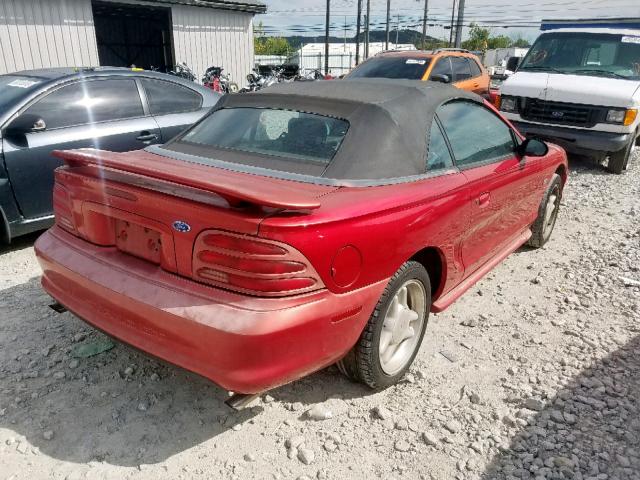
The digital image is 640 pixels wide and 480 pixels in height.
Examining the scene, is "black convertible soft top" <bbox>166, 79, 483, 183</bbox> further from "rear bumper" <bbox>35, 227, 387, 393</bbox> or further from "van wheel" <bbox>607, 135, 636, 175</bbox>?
"van wheel" <bbox>607, 135, 636, 175</bbox>

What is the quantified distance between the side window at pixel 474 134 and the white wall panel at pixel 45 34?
1200 centimetres

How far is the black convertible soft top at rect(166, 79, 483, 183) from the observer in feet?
8.57

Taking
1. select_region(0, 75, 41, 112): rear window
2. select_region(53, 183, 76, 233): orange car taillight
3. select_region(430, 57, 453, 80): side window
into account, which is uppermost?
select_region(0, 75, 41, 112): rear window

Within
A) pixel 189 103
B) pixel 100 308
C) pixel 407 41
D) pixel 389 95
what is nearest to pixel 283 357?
pixel 100 308

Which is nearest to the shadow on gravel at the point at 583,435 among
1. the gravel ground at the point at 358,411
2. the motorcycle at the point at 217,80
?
the gravel ground at the point at 358,411

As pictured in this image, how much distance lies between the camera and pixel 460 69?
10688 mm

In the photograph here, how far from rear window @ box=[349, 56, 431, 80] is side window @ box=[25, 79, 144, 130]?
5469 millimetres

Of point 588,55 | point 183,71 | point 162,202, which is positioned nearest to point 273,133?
point 162,202

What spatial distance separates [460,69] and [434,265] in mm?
8823

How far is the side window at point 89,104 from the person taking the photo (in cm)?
450

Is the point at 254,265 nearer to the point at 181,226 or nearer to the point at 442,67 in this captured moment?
the point at 181,226

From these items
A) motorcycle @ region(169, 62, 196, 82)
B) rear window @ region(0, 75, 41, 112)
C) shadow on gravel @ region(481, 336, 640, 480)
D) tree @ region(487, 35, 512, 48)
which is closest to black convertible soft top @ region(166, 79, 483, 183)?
shadow on gravel @ region(481, 336, 640, 480)

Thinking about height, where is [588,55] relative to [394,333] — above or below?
above

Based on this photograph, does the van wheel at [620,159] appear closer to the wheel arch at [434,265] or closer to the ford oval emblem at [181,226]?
the wheel arch at [434,265]
